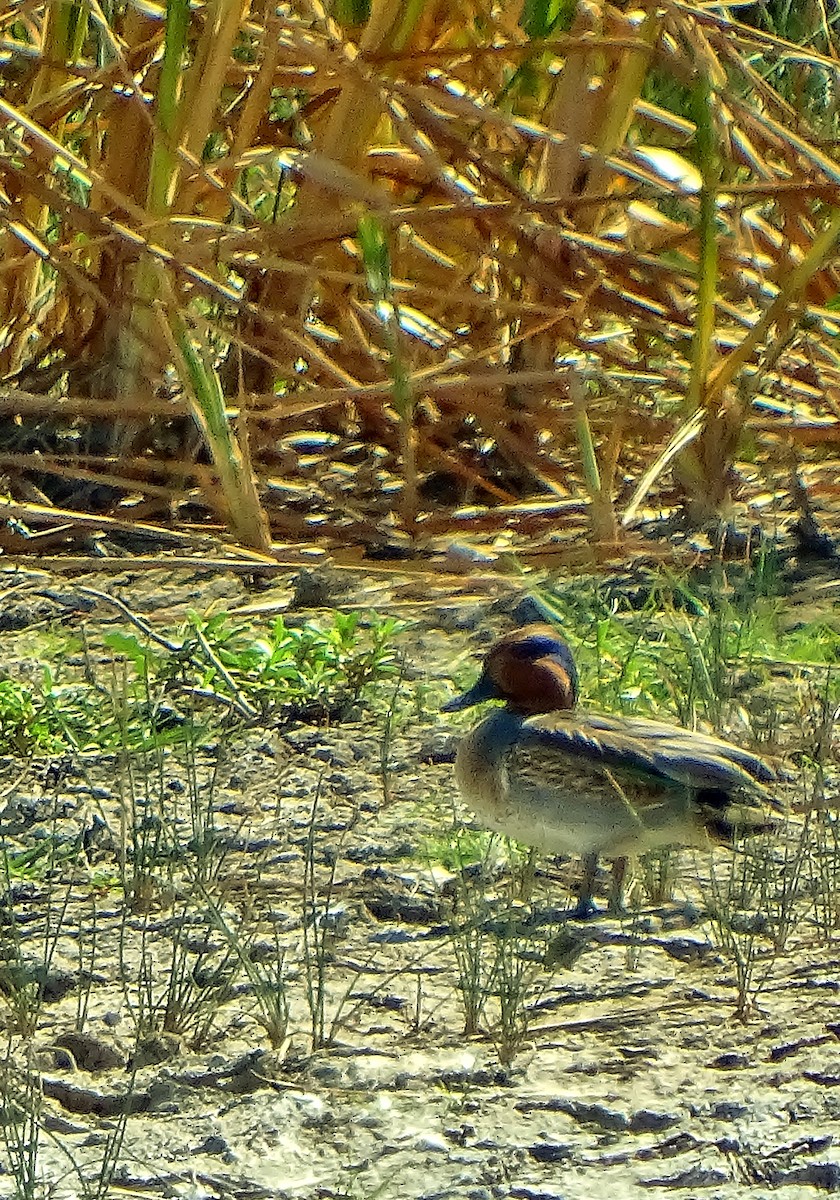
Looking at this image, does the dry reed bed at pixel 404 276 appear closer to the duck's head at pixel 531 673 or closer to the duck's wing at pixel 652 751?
the duck's head at pixel 531 673

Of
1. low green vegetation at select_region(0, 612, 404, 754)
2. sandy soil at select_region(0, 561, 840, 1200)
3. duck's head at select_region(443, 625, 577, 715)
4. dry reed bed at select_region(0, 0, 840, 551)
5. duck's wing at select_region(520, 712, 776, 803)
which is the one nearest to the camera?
sandy soil at select_region(0, 561, 840, 1200)

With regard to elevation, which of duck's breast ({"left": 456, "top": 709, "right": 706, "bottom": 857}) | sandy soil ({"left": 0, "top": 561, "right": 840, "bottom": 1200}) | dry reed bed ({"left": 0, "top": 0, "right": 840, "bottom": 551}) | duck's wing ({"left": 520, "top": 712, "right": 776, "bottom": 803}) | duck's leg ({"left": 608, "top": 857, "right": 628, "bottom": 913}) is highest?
dry reed bed ({"left": 0, "top": 0, "right": 840, "bottom": 551})

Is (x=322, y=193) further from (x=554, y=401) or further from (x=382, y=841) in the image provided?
(x=382, y=841)

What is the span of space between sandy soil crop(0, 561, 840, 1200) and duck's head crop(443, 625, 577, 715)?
0.78 ft

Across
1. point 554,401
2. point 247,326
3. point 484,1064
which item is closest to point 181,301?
point 247,326

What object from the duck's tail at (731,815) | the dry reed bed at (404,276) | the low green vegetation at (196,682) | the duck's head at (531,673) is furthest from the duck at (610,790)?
the dry reed bed at (404,276)

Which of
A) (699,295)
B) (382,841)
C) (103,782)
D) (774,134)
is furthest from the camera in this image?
(774,134)

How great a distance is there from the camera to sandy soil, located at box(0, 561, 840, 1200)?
228cm

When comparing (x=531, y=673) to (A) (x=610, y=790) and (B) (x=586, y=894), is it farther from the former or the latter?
(B) (x=586, y=894)

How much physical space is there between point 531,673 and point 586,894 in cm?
42

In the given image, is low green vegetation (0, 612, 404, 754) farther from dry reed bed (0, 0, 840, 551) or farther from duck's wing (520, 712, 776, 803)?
duck's wing (520, 712, 776, 803)

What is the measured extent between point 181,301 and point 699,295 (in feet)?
3.96

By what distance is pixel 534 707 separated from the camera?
10.7 ft

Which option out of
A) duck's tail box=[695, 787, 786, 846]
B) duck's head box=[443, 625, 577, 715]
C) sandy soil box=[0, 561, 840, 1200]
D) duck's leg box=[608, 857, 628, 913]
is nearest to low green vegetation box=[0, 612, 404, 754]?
sandy soil box=[0, 561, 840, 1200]
